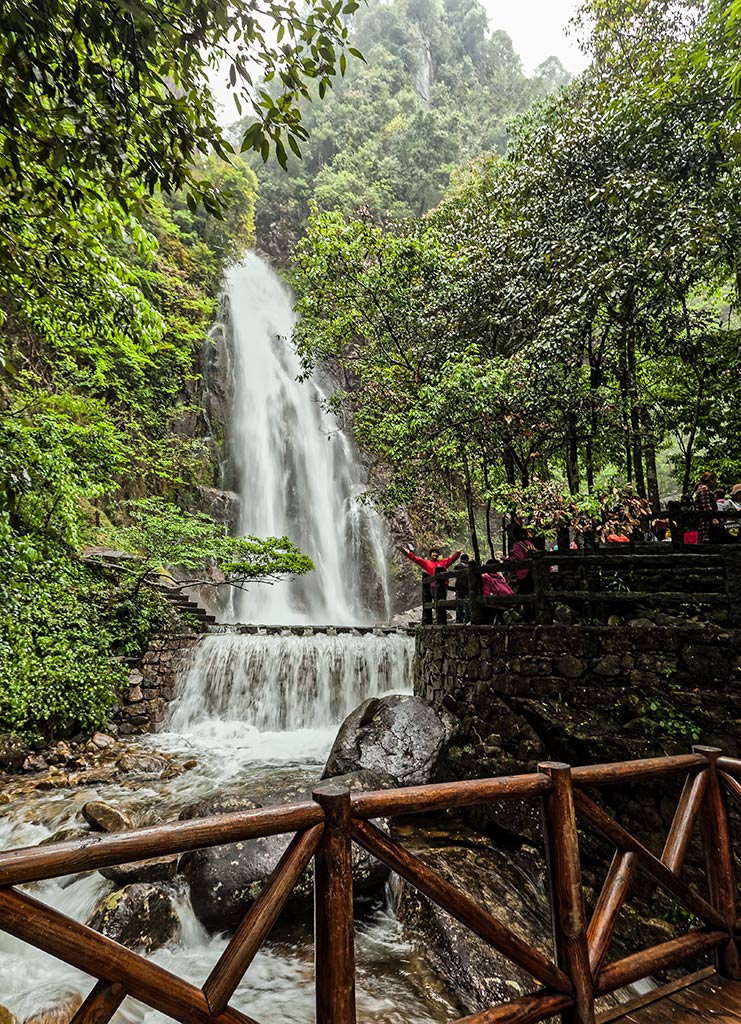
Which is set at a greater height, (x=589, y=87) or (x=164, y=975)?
(x=589, y=87)

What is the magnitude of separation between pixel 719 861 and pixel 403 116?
36.5 metres

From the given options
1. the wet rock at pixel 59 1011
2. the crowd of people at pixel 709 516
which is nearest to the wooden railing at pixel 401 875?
the wet rock at pixel 59 1011

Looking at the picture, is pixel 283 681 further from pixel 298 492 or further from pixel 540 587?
pixel 298 492

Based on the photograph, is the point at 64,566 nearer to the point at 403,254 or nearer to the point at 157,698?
the point at 157,698

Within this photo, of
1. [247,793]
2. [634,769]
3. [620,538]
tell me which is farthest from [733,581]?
[247,793]

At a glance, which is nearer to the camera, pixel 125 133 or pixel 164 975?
pixel 164 975

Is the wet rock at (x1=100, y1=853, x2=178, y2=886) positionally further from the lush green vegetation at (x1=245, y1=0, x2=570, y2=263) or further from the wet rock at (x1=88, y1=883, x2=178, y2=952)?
the lush green vegetation at (x1=245, y1=0, x2=570, y2=263)

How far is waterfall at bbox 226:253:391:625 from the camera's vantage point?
19.2 metres

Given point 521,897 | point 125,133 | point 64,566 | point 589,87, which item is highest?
point 589,87

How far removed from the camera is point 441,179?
27031mm

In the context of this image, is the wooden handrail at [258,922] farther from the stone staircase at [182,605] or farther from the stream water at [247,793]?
the stone staircase at [182,605]

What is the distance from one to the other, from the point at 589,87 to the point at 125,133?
902cm

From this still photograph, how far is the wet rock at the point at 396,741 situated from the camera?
7.00 m

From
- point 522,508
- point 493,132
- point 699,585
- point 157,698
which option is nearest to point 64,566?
point 157,698
